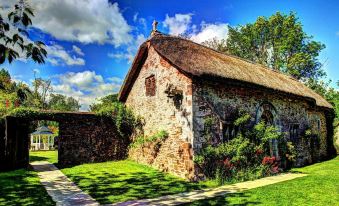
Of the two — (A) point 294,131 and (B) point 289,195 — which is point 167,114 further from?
(A) point 294,131

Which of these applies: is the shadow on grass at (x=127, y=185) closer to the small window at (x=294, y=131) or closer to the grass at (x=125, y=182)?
the grass at (x=125, y=182)

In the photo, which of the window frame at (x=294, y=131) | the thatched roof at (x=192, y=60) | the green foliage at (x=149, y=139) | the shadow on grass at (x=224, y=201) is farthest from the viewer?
the window frame at (x=294, y=131)

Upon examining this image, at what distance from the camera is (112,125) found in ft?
51.9

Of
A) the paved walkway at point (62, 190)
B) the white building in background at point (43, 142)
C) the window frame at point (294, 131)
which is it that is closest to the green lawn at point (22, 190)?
the paved walkway at point (62, 190)

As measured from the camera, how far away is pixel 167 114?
1188 centimetres

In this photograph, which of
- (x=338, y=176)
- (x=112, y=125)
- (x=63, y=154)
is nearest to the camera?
(x=338, y=176)

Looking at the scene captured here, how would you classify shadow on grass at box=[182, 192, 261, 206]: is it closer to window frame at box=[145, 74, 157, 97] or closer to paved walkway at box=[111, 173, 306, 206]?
paved walkway at box=[111, 173, 306, 206]

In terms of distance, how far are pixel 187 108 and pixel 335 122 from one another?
17.9 metres

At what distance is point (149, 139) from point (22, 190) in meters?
5.81

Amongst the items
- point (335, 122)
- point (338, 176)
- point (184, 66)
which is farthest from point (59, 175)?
point (335, 122)

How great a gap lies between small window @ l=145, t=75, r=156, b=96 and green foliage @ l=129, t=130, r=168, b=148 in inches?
88.9

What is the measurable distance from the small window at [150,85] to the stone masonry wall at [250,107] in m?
3.54

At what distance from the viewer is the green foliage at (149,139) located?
38.6 feet

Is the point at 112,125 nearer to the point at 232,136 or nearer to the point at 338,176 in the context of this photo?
the point at 232,136
